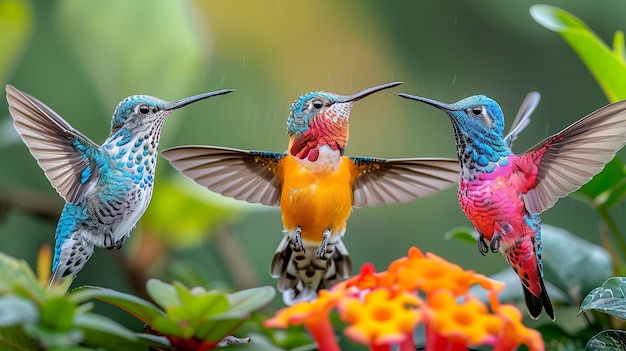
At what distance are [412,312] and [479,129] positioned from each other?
59 cm

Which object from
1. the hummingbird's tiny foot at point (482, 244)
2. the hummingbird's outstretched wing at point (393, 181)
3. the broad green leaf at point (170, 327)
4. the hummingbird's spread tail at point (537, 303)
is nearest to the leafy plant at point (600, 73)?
the hummingbird's spread tail at point (537, 303)

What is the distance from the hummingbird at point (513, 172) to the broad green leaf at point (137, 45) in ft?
4.96

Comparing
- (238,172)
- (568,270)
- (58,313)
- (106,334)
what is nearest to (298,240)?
(238,172)

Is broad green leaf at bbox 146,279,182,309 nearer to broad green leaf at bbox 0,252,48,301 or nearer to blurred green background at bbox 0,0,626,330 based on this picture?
broad green leaf at bbox 0,252,48,301

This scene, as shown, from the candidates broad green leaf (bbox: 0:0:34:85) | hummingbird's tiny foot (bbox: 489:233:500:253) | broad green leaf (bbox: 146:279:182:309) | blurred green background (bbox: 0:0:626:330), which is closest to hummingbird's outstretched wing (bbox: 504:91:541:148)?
hummingbird's tiny foot (bbox: 489:233:500:253)

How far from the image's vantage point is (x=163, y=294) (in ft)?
4.24

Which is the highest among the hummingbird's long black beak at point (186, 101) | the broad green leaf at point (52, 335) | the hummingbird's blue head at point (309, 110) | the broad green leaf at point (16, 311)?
the hummingbird's long black beak at point (186, 101)

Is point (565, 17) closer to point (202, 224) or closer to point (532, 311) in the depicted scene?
point (532, 311)

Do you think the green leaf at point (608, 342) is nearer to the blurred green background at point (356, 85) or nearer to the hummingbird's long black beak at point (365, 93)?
the hummingbird's long black beak at point (365, 93)

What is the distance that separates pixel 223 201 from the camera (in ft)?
8.86

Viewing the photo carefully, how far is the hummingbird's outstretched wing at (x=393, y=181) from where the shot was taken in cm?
183

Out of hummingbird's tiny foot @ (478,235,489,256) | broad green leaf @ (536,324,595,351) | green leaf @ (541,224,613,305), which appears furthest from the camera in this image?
green leaf @ (541,224,613,305)

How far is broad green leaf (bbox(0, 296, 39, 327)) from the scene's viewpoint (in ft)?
3.53

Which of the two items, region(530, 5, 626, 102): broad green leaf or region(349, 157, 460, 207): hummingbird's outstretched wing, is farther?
region(530, 5, 626, 102): broad green leaf
